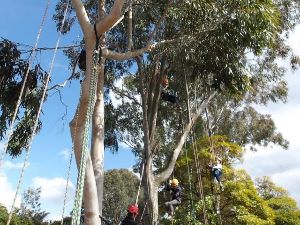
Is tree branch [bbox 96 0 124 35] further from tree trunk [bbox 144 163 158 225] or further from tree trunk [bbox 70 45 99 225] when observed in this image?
tree trunk [bbox 144 163 158 225]

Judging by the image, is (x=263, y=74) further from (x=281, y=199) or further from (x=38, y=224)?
(x=38, y=224)

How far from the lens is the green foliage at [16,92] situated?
701cm

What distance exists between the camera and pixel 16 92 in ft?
23.6

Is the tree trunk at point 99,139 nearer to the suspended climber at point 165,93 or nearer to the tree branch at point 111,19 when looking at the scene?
the tree branch at point 111,19

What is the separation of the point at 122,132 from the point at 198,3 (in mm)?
6773

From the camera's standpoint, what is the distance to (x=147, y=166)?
9445 mm

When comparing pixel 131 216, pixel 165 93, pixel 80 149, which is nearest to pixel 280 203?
pixel 165 93

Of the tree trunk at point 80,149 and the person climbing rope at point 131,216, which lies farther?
the person climbing rope at point 131,216

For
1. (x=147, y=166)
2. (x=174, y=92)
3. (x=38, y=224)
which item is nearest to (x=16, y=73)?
(x=147, y=166)

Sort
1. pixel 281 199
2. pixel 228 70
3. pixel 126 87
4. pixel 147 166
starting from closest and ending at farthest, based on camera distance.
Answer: pixel 228 70 → pixel 147 166 → pixel 126 87 → pixel 281 199

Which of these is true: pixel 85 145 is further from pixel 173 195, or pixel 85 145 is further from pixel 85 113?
pixel 173 195

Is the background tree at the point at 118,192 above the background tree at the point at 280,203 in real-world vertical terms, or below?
above

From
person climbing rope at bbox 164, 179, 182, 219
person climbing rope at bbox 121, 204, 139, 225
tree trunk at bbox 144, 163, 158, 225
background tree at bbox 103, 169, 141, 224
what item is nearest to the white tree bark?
person climbing rope at bbox 121, 204, 139, 225

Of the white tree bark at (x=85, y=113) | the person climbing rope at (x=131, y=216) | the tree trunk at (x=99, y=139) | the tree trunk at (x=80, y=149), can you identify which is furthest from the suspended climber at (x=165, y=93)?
the tree trunk at (x=80, y=149)
